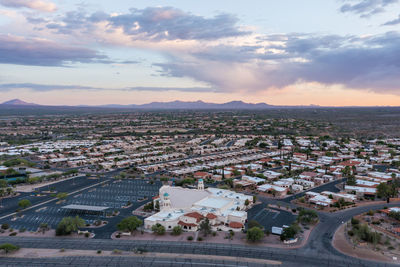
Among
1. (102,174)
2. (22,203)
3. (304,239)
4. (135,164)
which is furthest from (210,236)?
(135,164)

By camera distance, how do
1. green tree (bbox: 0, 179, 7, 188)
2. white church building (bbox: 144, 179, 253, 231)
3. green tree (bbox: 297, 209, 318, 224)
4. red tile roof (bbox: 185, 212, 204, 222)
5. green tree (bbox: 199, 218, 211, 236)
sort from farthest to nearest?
green tree (bbox: 0, 179, 7, 188)
green tree (bbox: 297, 209, 318, 224)
red tile roof (bbox: 185, 212, 204, 222)
white church building (bbox: 144, 179, 253, 231)
green tree (bbox: 199, 218, 211, 236)

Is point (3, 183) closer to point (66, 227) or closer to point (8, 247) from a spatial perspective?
point (66, 227)

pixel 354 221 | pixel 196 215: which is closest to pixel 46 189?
pixel 196 215

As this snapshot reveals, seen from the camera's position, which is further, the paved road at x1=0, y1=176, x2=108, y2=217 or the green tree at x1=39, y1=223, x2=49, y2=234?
the paved road at x1=0, y1=176, x2=108, y2=217

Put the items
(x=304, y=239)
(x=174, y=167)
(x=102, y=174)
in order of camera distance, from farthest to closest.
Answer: (x=174, y=167), (x=102, y=174), (x=304, y=239)

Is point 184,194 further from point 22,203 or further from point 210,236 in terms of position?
point 22,203

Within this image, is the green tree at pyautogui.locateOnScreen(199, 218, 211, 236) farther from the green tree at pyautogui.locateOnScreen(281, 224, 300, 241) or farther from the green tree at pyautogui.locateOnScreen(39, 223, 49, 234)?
the green tree at pyautogui.locateOnScreen(39, 223, 49, 234)

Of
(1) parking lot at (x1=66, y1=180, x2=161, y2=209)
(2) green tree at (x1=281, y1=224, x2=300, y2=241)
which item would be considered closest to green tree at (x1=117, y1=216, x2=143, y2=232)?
(1) parking lot at (x1=66, y1=180, x2=161, y2=209)
